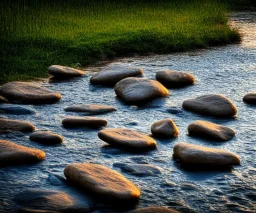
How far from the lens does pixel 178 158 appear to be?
3691 millimetres

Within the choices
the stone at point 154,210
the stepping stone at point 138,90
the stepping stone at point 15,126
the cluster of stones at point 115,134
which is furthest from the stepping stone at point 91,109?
the stone at point 154,210

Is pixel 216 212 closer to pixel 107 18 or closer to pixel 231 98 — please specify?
pixel 231 98

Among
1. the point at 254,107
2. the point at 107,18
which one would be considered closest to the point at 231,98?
the point at 254,107

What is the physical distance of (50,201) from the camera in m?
3.00

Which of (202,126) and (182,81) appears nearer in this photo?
(202,126)

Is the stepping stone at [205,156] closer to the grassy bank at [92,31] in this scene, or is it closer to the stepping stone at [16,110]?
the stepping stone at [16,110]

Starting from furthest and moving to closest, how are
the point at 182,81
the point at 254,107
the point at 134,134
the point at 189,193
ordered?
the point at 182,81 < the point at 254,107 < the point at 134,134 < the point at 189,193

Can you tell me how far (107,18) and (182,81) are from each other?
4.15 metres

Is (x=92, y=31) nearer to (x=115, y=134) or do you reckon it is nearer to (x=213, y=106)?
(x=213, y=106)

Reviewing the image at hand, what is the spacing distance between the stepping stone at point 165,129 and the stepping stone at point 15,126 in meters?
0.85

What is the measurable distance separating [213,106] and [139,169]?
4.64 feet

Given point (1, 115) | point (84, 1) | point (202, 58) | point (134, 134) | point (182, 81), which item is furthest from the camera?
point (84, 1)

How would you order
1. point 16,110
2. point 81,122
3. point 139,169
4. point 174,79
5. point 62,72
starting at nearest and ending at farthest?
point 139,169
point 81,122
point 16,110
point 174,79
point 62,72

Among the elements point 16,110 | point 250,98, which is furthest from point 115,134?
point 250,98
